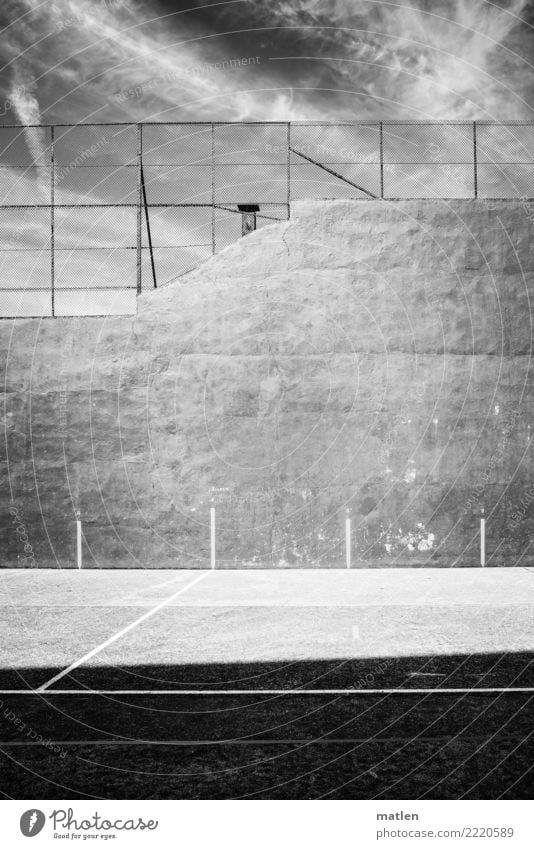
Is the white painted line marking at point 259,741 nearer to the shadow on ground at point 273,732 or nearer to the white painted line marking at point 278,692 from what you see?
the shadow on ground at point 273,732

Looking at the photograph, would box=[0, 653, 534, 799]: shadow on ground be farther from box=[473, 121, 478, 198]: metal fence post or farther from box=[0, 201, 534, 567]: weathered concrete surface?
box=[473, 121, 478, 198]: metal fence post

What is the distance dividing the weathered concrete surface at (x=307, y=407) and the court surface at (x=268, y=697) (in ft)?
11.5

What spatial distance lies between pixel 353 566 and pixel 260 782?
9.39m

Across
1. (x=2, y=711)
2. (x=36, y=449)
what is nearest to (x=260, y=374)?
(x=36, y=449)

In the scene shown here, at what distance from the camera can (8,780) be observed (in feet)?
11.0

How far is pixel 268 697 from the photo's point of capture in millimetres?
4762

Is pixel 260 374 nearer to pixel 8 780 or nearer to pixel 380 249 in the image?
pixel 380 249

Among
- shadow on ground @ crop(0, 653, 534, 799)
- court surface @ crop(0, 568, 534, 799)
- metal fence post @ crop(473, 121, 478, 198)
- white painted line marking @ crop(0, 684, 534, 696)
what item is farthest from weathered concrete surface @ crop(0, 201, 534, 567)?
white painted line marking @ crop(0, 684, 534, 696)

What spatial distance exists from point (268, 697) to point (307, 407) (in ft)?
27.5
